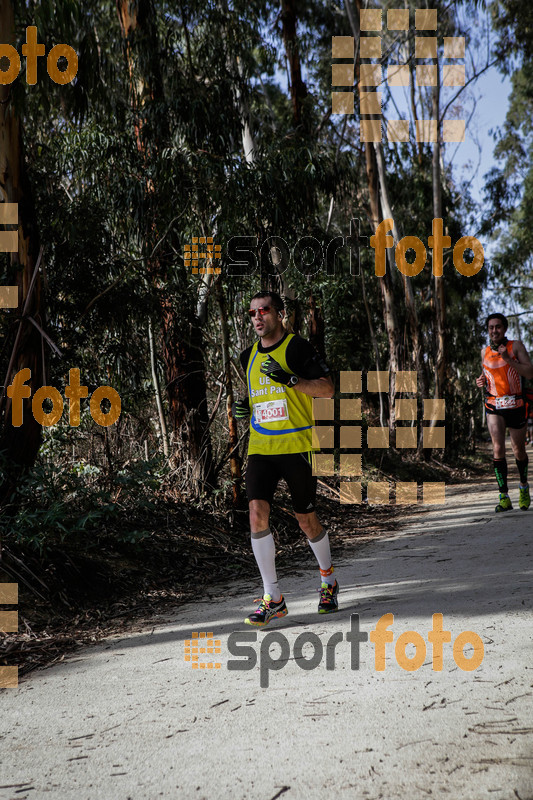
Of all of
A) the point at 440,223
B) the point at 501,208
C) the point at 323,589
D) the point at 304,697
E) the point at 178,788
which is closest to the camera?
the point at 178,788

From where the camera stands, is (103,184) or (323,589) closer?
(323,589)

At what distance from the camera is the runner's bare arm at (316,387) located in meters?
4.64

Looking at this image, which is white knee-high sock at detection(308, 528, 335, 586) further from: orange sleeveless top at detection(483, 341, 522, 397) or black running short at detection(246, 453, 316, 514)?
orange sleeveless top at detection(483, 341, 522, 397)

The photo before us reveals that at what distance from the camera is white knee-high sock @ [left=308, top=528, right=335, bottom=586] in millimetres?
4879

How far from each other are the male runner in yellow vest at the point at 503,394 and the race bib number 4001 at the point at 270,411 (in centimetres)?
435

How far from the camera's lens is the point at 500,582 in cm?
510

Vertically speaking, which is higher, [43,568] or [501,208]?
[501,208]

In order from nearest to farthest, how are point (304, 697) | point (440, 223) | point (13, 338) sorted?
point (304, 697) → point (13, 338) → point (440, 223)

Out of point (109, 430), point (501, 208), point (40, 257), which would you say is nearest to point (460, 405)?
point (501, 208)

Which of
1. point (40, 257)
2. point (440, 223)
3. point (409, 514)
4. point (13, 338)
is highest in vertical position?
point (440, 223)

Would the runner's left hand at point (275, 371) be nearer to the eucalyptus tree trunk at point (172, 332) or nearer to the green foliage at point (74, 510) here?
the green foliage at point (74, 510)

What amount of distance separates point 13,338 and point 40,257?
71 centimetres

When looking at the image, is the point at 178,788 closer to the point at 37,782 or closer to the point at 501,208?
the point at 37,782

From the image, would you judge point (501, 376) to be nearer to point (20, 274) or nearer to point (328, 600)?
point (328, 600)
